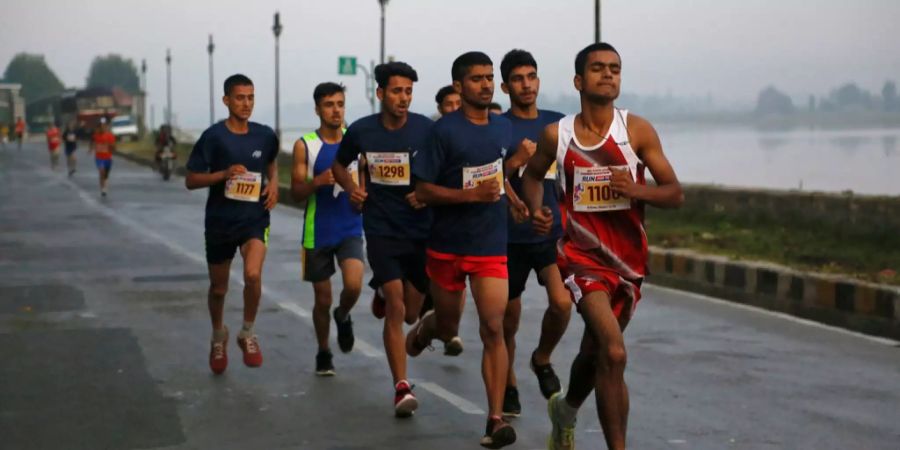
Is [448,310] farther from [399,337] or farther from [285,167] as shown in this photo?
[285,167]

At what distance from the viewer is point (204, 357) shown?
10.7 m

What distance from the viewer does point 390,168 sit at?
28.6ft

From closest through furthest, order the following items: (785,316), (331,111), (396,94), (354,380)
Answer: (396,94), (354,380), (331,111), (785,316)

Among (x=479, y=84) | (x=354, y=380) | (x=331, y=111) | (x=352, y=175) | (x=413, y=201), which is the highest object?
(x=479, y=84)

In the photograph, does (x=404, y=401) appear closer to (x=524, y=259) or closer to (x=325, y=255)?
(x=524, y=259)

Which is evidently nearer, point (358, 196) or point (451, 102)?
point (358, 196)

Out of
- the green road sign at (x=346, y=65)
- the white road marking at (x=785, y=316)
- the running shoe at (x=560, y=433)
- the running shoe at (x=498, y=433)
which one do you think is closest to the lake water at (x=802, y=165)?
the white road marking at (x=785, y=316)

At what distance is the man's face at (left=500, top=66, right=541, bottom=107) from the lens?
8477mm

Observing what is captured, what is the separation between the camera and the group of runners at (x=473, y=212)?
22.3 feet

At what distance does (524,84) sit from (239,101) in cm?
219

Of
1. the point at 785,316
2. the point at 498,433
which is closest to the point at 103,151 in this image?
the point at 785,316

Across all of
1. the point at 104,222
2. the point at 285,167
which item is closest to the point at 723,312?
the point at 104,222

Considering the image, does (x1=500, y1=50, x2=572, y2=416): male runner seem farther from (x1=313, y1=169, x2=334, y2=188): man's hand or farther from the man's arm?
the man's arm

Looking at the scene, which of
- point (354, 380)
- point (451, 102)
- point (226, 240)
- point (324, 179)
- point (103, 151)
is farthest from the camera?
point (103, 151)
